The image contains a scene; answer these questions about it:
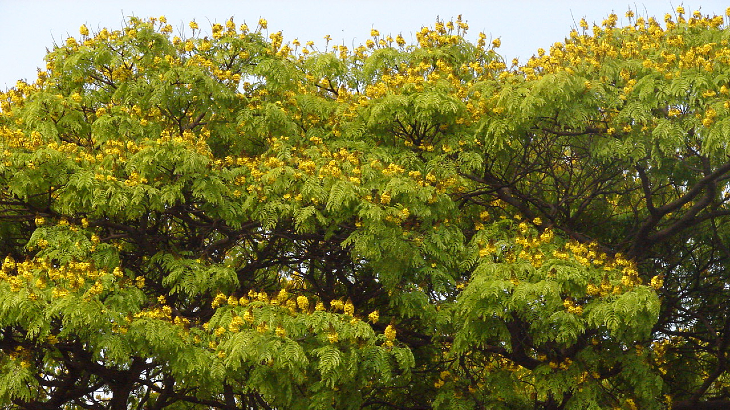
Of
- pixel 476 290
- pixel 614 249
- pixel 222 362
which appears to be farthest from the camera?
pixel 614 249

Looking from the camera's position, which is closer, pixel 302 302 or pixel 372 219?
pixel 302 302

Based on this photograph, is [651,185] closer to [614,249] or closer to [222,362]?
[614,249]

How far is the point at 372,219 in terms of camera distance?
10.2 meters

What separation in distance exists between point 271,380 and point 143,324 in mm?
1425

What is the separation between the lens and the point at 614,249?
40.7 feet

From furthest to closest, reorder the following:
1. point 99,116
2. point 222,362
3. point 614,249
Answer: point 614,249 < point 99,116 < point 222,362

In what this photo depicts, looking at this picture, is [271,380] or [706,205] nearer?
[271,380]

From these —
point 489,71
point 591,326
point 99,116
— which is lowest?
point 591,326

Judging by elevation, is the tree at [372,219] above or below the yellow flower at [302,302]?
above

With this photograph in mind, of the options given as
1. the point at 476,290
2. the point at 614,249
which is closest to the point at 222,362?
the point at 476,290

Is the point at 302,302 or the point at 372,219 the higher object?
the point at 372,219

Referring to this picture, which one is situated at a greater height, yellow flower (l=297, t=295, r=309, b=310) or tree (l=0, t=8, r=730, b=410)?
tree (l=0, t=8, r=730, b=410)

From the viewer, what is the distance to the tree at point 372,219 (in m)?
9.73

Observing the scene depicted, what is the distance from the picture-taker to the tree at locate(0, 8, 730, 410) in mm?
9727
